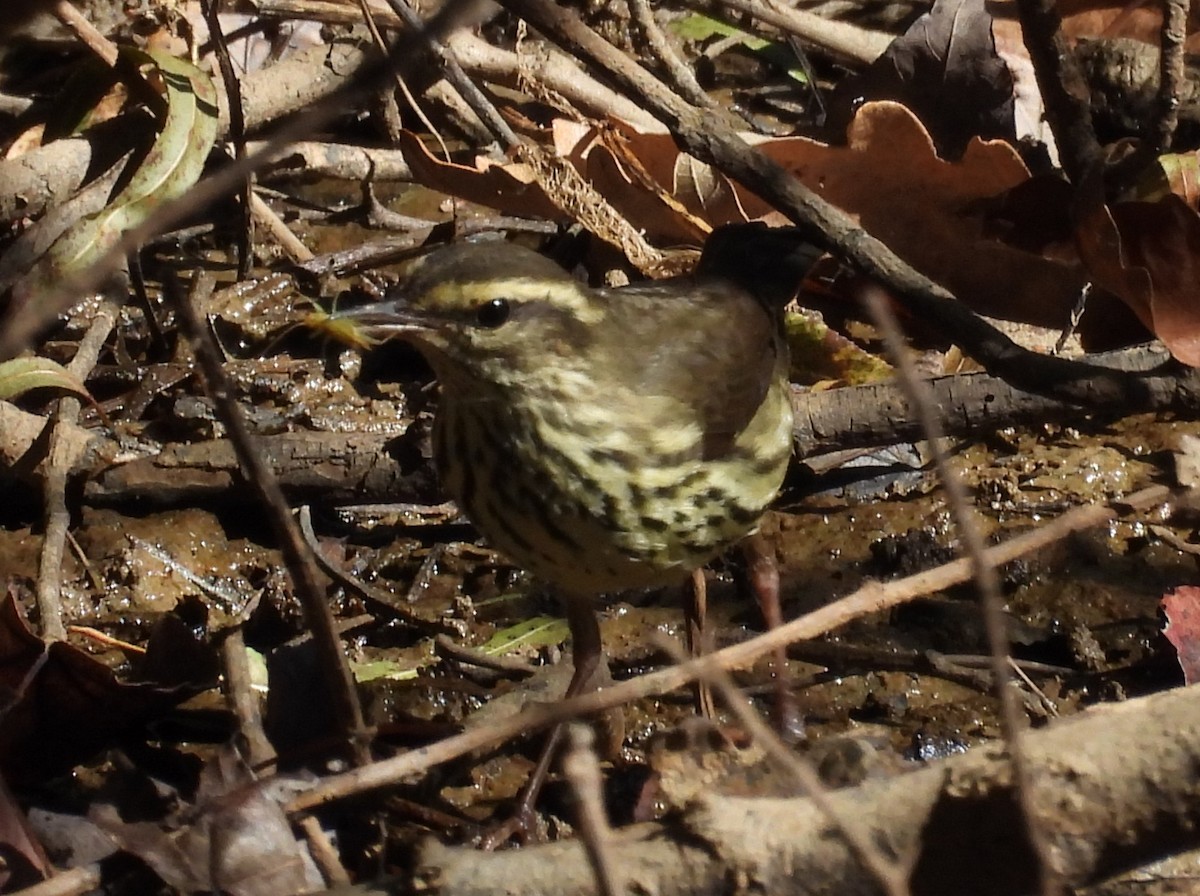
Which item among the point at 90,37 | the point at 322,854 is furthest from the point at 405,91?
the point at 322,854

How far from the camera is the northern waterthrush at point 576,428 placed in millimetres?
2963

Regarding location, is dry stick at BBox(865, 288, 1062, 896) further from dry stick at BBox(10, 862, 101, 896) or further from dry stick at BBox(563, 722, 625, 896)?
dry stick at BBox(10, 862, 101, 896)

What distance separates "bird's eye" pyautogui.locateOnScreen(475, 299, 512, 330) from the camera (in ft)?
9.66

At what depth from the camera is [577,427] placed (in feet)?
10.2

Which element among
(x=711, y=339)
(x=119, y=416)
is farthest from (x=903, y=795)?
(x=119, y=416)

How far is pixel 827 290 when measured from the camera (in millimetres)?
4723

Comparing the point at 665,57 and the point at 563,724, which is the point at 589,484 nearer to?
the point at 563,724

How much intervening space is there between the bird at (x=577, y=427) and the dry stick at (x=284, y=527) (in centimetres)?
66

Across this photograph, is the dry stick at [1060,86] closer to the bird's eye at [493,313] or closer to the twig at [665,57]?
the twig at [665,57]

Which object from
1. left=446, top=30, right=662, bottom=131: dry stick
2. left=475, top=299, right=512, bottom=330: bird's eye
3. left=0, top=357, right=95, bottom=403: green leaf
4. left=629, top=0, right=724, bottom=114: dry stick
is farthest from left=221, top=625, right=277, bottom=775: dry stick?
left=446, top=30, right=662, bottom=131: dry stick

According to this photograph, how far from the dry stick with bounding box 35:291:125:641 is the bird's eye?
3.32ft

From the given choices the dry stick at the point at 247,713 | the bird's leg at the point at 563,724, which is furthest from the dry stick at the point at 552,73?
the dry stick at the point at 247,713

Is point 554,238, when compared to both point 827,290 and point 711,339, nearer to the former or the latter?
A: point 827,290

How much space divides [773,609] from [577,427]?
0.78 m
